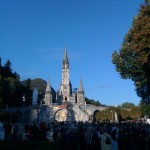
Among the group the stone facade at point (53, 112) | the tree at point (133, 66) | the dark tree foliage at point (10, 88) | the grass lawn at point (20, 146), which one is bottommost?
the grass lawn at point (20, 146)

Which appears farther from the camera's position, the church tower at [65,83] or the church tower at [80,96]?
the church tower at [65,83]

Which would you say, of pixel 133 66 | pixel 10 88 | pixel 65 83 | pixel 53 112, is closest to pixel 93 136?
pixel 133 66

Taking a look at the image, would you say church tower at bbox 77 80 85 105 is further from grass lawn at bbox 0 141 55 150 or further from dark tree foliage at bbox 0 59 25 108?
grass lawn at bbox 0 141 55 150

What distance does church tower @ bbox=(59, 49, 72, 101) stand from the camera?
129875mm

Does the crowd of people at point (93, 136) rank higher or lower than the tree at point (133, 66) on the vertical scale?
lower

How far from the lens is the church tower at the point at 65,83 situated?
5113 inches

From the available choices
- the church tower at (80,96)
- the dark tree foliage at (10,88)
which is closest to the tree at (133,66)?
the dark tree foliage at (10,88)

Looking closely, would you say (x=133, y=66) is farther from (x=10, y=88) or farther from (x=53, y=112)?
(x=53, y=112)

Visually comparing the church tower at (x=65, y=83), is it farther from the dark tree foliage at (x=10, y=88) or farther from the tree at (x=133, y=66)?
the tree at (x=133, y=66)

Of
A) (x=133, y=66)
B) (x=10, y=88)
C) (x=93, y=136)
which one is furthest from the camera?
(x=10, y=88)

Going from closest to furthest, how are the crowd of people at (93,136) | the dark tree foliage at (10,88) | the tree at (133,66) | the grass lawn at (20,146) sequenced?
the crowd of people at (93,136), the grass lawn at (20,146), the tree at (133,66), the dark tree foliage at (10,88)

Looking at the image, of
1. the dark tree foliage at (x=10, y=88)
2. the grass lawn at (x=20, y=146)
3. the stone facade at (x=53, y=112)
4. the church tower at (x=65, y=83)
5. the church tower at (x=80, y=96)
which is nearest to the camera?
the grass lawn at (x=20, y=146)

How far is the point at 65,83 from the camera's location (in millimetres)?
131500

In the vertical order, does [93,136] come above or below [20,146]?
above
